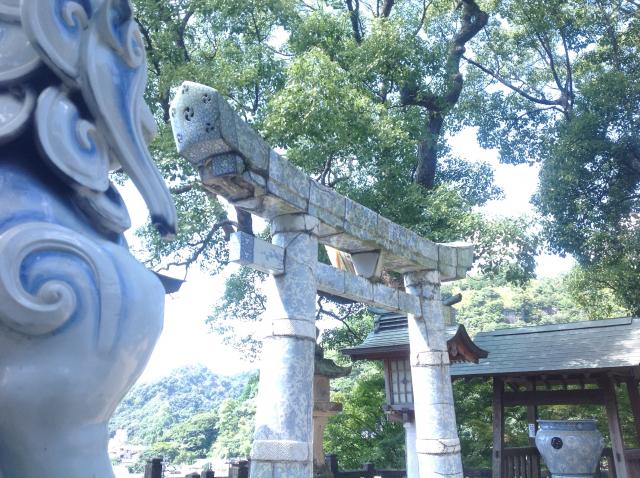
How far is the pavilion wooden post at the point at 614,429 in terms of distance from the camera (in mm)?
7879

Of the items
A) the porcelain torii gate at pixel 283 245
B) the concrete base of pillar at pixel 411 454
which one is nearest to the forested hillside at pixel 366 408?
the concrete base of pillar at pixel 411 454

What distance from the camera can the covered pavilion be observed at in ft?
25.5

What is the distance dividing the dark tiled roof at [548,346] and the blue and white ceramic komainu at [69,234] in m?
6.17

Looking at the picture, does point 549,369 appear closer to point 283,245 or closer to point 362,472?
point 362,472

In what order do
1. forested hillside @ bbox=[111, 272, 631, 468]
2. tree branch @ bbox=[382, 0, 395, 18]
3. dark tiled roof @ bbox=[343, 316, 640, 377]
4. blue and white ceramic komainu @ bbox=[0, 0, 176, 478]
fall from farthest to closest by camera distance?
tree branch @ bbox=[382, 0, 395, 18]
forested hillside @ bbox=[111, 272, 631, 468]
dark tiled roof @ bbox=[343, 316, 640, 377]
blue and white ceramic komainu @ bbox=[0, 0, 176, 478]

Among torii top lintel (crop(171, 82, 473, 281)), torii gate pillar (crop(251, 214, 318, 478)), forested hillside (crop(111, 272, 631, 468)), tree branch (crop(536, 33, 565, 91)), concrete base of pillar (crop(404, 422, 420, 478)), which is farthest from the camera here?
tree branch (crop(536, 33, 565, 91))

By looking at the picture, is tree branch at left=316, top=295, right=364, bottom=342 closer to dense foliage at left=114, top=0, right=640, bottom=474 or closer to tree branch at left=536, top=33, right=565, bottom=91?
dense foliage at left=114, top=0, right=640, bottom=474

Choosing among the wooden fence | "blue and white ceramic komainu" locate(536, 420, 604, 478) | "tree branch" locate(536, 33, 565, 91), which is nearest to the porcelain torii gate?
the wooden fence

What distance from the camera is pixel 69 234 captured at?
129 cm

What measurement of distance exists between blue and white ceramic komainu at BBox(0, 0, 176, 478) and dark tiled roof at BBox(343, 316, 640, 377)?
6.17 m

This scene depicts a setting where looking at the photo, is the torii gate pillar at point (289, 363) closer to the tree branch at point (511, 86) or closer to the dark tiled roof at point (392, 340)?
the dark tiled roof at point (392, 340)

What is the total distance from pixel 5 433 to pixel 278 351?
3.11 metres

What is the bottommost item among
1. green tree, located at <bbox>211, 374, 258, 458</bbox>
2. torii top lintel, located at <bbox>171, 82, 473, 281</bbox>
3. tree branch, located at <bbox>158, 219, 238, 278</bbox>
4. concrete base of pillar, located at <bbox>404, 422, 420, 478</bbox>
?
concrete base of pillar, located at <bbox>404, 422, 420, 478</bbox>

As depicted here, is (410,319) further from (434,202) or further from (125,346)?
(125,346)
